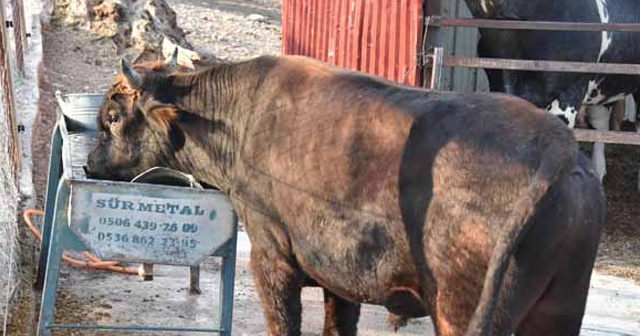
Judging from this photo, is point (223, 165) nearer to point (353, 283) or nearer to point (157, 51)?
point (353, 283)

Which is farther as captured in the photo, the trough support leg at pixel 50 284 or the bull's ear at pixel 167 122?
the bull's ear at pixel 167 122

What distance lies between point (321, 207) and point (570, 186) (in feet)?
3.90

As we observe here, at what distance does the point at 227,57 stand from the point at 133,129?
9057 millimetres

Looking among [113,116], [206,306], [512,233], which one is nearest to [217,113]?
[113,116]

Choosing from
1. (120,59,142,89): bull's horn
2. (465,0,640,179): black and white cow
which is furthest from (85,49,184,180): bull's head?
(465,0,640,179): black and white cow

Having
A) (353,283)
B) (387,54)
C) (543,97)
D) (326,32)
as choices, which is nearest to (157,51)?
(326,32)

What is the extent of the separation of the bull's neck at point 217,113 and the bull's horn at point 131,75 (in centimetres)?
21

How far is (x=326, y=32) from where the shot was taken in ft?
36.2

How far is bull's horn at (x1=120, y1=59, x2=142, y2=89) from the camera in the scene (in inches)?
222

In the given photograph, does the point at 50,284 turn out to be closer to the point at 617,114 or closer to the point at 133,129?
the point at 133,129

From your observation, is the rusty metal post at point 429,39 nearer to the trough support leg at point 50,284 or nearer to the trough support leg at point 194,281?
the trough support leg at point 194,281

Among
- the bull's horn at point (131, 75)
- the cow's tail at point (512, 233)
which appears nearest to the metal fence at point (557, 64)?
the bull's horn at point (131, 75)

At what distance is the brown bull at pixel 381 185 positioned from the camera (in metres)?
4.18

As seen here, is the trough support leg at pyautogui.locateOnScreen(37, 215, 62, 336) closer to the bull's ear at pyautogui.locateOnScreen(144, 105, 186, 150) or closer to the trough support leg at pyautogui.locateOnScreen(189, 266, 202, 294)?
the bull's ear at pyautogui.locateOnScreen(144, 105, 186, 150)
